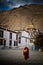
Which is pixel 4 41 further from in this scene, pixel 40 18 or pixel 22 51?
pixel 40 18

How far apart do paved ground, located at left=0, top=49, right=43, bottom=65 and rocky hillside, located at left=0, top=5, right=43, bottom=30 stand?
0.49 metres

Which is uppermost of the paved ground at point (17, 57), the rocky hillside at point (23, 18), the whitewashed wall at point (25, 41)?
the rocky hillside at point (23, 18)

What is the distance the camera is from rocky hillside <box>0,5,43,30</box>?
138 inches

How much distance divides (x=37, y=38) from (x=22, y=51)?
39 cm

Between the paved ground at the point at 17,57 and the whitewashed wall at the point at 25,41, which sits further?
the whitewashed wall at the point at 25,41

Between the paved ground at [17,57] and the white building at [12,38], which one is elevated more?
the white building at [12,38]

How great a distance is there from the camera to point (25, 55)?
342cm

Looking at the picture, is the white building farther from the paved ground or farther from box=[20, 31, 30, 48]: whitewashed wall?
the paved ground

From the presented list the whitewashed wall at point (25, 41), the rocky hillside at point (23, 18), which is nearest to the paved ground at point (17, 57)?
the whitewashed wall at point (25, 41)

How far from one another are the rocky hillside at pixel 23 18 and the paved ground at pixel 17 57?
1.60ft

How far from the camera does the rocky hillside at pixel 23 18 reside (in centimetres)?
351

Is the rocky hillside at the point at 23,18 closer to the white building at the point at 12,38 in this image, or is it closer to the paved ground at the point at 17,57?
the white building at the point at 12,38

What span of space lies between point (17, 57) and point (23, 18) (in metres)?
0.80

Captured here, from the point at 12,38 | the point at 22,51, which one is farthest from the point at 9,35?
the point at 22,51
